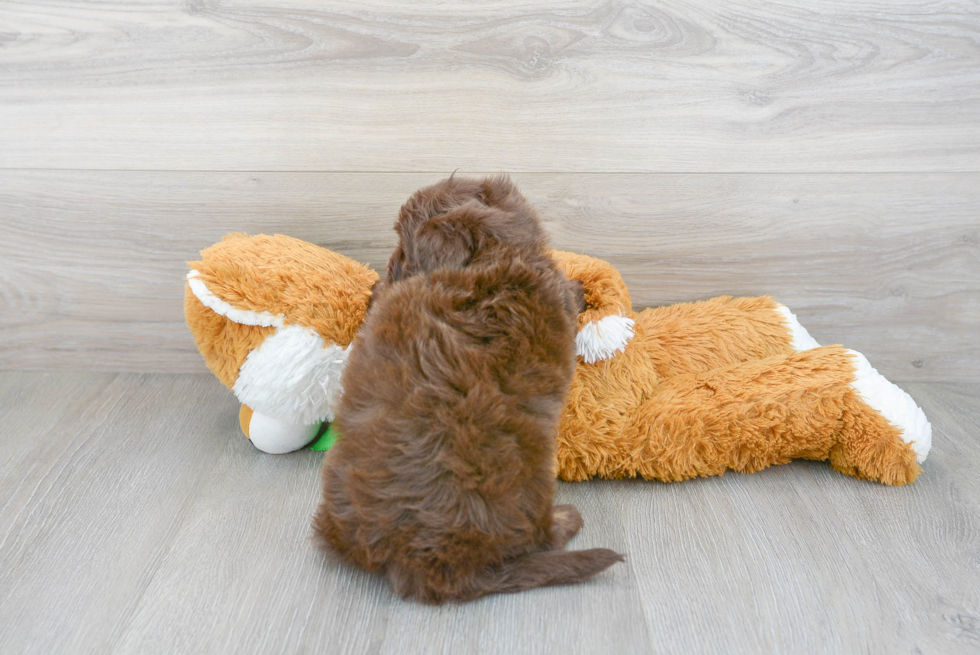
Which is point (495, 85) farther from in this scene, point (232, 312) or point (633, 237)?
point (232, 312)

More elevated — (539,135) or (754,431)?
(539,135)

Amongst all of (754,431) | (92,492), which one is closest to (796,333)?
(754,431)

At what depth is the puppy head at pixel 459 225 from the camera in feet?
2.74

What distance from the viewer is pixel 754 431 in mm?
1016

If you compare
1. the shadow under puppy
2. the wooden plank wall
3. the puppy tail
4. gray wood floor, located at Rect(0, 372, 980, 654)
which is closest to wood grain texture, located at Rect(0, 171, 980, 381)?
the wooden plank wall

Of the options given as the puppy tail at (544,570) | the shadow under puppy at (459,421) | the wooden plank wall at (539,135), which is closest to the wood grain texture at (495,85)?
the wooden plank wall at (539,135)

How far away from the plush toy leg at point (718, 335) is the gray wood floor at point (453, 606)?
191mm

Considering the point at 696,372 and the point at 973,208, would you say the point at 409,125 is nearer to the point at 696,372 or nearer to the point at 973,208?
the point at 696,372

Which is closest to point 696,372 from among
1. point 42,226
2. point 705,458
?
point 705,458

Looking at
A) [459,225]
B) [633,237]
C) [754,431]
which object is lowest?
[754,431]

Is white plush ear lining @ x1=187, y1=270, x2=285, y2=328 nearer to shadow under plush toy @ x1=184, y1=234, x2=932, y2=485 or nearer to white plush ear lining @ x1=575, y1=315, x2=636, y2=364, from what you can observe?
shadow under plush toy @ x1=184, y1=234, x2=932, y2=485

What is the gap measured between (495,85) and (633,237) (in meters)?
0.36

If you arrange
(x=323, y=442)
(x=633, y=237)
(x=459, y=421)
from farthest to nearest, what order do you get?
1. (x=633, y=237)
2. (x=323, y=442)
3. (x=459, y=421)

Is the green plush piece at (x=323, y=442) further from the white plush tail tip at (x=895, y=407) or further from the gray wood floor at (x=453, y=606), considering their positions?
the white plush tail tip at (x=895, y=407)
